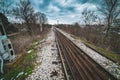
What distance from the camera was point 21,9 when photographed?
20.6 metres

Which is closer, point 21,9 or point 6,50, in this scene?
point 6,50

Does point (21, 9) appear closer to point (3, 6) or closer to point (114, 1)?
point (3, 6)

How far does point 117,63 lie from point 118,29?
803 cm

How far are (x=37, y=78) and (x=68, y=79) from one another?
5.81 feet

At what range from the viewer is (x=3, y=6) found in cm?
1920

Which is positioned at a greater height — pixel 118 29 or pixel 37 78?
pixel 118 29

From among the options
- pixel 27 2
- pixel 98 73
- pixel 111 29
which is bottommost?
pixel 98 73

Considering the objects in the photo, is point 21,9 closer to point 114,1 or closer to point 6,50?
point 6,50

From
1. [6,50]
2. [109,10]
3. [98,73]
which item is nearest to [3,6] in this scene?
[6,50]

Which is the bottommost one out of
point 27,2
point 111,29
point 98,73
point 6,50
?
point 98,73

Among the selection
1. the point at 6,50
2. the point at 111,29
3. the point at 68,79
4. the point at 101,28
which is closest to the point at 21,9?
the point at 6,50

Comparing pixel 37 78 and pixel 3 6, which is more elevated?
pixel 3 6

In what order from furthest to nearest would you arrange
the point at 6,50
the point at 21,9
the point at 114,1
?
the point at 21,9 → the point at 114,1 → the point at 6,50

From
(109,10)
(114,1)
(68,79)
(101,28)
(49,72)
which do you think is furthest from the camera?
(101,28)
